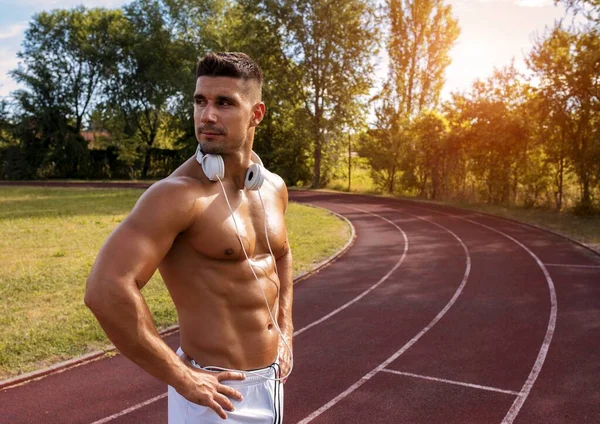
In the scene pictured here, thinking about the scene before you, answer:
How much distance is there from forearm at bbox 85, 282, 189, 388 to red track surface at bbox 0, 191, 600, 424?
336 cm

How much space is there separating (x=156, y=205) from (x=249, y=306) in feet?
2.21

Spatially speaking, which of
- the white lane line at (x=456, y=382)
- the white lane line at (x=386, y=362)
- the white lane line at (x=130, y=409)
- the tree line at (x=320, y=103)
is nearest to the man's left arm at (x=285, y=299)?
the white lane line at (x=386, y=362)

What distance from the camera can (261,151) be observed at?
119 ft

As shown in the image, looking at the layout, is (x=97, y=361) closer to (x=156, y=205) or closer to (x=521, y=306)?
(x=156, y=205)

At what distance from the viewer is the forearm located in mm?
1739

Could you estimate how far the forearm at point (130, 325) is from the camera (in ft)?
5.71

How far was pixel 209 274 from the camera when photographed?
6.97 ft

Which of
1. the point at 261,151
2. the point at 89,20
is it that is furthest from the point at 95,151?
the point at 261,151

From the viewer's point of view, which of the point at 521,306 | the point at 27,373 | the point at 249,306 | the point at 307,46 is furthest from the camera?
the point at 307,46

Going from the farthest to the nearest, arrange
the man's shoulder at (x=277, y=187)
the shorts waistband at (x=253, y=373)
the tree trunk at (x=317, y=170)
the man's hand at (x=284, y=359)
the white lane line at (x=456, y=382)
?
the tree trunk at (x=317, y=170)
the white lane line at (x=456, y=382)
the man's shoulder at (x=277, y=187)
the man's hand at (x=284, y=359)
the shorts waistband at (x=253, y=373)

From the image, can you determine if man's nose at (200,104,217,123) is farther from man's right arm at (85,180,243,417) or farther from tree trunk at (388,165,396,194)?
tree trunk at (388,165,396,194)

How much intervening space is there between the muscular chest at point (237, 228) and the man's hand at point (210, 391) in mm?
467

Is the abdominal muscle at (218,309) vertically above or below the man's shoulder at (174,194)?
below

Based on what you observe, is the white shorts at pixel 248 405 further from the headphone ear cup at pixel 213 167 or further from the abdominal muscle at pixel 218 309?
the headphone ear cup at pixel 213 167
